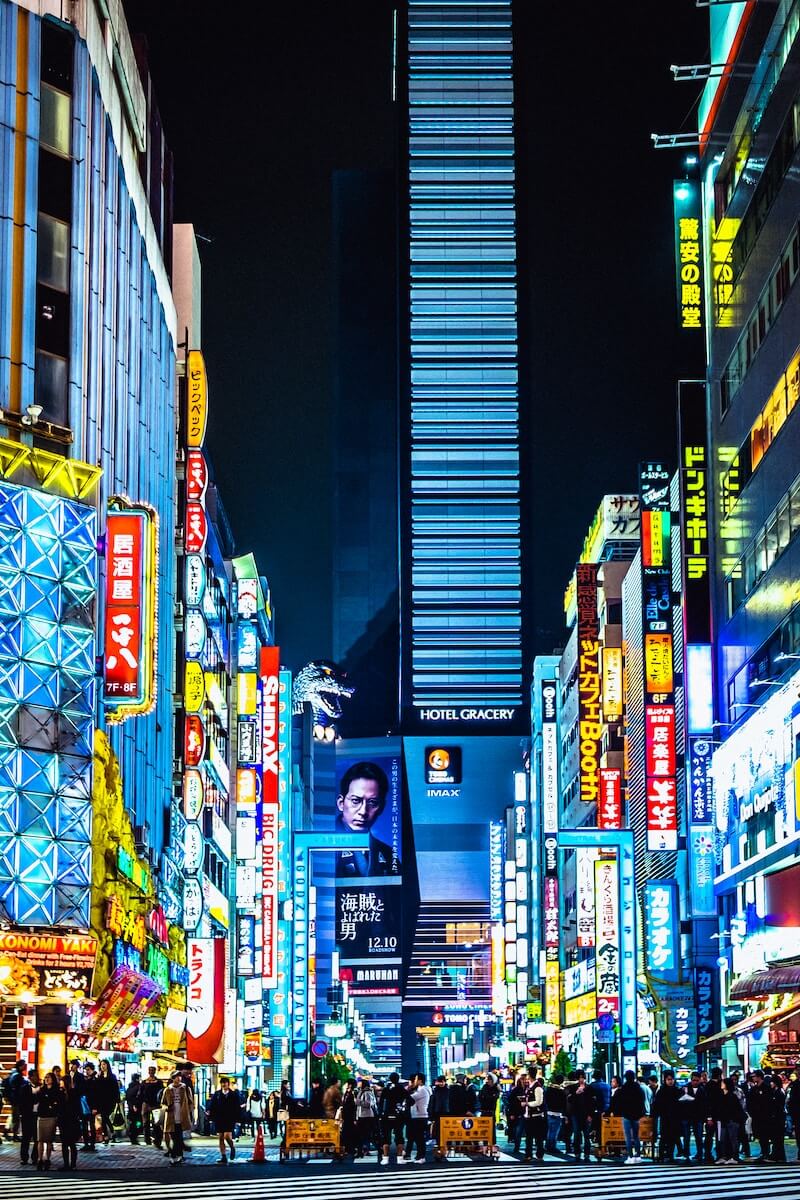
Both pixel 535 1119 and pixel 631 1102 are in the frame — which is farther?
pixel 535 1119

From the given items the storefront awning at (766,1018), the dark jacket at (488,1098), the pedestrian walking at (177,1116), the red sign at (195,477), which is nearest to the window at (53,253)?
the pedestrian walking at (177,1116)

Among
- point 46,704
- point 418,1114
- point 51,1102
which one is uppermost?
point 46,704

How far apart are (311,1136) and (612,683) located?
55288 millimetres

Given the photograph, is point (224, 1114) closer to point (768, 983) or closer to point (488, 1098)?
point (488, 1098)

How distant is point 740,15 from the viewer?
62594mm

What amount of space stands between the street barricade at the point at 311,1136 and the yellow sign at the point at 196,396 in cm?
3636

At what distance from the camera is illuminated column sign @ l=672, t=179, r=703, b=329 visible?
6406cm

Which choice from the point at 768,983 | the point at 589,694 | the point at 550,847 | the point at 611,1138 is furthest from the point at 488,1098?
the point at 550,847

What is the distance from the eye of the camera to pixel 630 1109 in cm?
3603

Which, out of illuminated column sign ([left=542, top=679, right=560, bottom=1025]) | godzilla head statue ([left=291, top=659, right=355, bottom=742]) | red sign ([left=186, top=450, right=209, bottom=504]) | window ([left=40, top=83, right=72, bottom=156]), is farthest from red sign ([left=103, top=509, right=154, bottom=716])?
godzilla head statue ([left=291, top=659, right=355, bottom=742])

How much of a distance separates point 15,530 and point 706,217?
101 ft

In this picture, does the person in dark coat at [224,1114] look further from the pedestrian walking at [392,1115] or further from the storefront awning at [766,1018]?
the storefront awning at [766,1018]

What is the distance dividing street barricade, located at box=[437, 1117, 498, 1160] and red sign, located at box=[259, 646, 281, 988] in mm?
46849

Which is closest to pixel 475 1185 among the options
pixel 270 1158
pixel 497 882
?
pixel 270 1158
